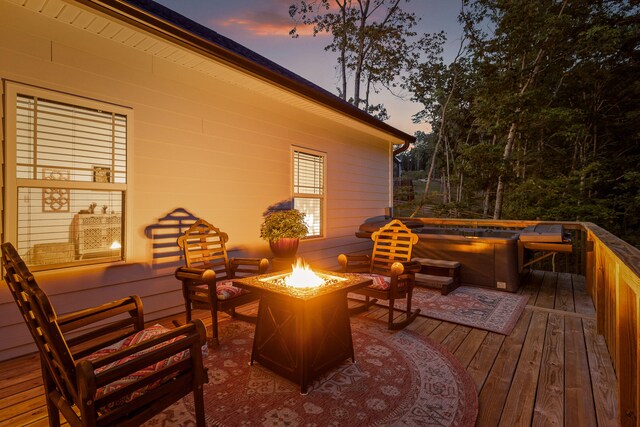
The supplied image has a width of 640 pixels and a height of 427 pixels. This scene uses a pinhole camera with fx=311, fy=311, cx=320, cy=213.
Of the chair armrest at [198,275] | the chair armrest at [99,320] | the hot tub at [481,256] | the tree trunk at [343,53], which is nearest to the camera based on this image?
the chair armrest at [99,320]

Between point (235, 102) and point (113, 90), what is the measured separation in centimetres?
154

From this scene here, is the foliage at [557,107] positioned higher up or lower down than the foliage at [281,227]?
higher up

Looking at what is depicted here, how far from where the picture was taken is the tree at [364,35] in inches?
481

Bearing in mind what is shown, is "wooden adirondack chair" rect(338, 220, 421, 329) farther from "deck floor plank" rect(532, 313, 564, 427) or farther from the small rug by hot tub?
"deck floor plank" rect(532, 313, 564, 427)

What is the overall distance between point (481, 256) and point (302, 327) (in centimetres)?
399

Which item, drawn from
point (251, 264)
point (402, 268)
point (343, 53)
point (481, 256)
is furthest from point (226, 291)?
point (343, 53)

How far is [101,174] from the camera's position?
A: 326 cm

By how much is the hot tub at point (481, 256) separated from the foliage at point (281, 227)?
2425mm

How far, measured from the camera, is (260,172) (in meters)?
4.82

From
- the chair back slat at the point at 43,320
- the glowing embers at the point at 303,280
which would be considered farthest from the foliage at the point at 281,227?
the chair back slat at the point at 43,320

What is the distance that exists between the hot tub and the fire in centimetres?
326

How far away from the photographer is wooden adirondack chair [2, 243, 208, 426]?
124cm

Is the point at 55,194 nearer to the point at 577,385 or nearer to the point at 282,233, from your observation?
the point at 282,233

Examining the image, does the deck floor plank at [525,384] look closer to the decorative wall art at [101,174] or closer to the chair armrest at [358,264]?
the chair armrest at [358,264]
